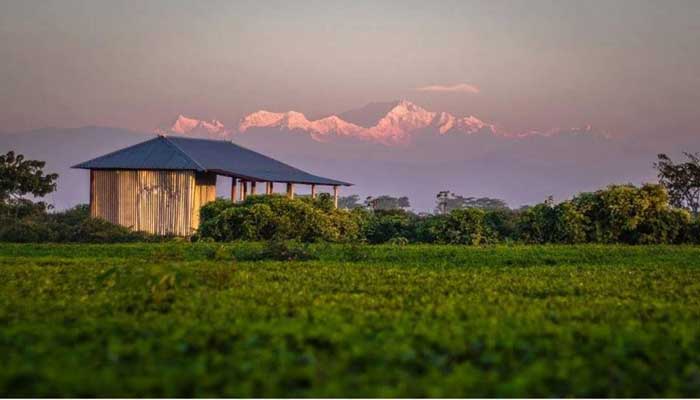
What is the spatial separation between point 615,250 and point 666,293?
10590 millimetres

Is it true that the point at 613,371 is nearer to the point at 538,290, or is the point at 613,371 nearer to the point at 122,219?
the point at 538,290

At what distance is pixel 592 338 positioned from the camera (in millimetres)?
7711

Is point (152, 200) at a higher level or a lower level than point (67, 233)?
higher

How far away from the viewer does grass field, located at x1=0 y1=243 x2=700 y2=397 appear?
601cm

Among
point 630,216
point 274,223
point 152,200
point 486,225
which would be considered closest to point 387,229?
point 486,225

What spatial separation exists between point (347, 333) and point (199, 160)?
2891 cm

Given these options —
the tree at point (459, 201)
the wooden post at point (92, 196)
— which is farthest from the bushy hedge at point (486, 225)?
the tree at point (459, 201)

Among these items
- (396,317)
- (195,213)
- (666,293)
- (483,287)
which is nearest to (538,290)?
(483,287)

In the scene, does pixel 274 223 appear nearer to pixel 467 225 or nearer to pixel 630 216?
pixel 467 225

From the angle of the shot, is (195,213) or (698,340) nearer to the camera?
(698,340)

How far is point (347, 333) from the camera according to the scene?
775 centimetres

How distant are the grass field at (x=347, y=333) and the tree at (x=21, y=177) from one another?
27361 millimetres

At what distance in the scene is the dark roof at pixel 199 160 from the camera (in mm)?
35125

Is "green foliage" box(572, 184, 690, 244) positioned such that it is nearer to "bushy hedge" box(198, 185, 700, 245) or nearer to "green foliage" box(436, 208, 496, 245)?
"bushy hedge" box(198, 185, 700, 245)
